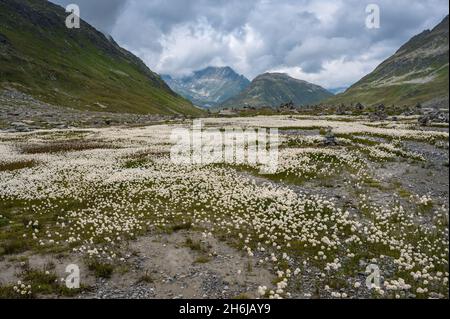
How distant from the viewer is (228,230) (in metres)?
18.2

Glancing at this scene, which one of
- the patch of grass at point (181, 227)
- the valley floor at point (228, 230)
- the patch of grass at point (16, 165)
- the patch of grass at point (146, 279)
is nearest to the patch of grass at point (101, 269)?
the valley floor at point (228, 230)

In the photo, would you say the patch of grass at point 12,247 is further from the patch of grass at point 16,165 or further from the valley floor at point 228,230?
the patch of grass at point 16,165

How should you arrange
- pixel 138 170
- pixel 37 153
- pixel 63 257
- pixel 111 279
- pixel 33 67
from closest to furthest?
pixel 111 279
pixel 63 257
pixel 138 170
pixel 37 153
pixel 33 67

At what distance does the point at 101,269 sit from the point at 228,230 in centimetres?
634

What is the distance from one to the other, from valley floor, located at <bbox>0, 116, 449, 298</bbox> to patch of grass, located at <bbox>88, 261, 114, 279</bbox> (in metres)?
0.04

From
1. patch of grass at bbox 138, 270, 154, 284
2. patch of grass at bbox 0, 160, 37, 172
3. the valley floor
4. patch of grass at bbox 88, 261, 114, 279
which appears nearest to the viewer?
the valley floor

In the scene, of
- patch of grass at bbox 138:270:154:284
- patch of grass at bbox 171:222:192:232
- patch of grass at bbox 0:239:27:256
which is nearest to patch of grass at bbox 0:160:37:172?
patch of grass at bbox 0:239:27:256

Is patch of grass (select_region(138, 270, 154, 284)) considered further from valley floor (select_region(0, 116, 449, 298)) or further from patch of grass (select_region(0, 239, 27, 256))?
patch of grass (select_region(0, 239, 27, 256))

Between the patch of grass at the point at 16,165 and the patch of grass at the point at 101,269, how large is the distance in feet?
81.4

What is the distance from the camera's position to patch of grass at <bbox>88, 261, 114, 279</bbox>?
14.3 metres

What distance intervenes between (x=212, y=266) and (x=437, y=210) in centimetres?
1390
